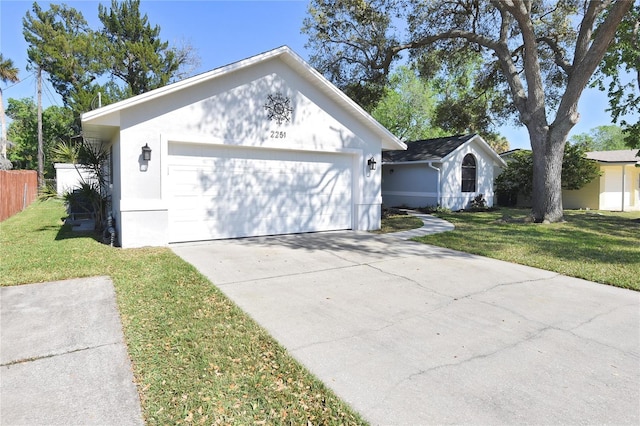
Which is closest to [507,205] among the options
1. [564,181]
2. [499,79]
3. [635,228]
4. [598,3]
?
[564,181]

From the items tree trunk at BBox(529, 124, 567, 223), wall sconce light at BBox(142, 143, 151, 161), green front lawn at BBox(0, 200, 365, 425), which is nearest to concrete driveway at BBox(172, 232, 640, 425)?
green front lawn at BBox(0, 200, 365, 425)

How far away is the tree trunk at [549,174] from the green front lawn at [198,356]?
497 inches

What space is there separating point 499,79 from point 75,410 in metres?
20.3

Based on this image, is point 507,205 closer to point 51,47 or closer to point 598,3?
point 598,3

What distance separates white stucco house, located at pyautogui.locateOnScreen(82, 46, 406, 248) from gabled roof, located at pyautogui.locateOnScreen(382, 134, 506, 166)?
7.62 metres

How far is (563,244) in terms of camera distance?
9.34 m

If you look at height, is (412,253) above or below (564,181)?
below

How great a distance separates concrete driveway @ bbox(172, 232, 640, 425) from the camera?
110 inches

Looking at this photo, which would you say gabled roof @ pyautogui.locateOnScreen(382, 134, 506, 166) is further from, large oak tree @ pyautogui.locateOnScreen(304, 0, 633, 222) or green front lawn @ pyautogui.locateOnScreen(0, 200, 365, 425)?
green front lawn @ pyautogui.locateOnScreen(0, 200, 365, 425)

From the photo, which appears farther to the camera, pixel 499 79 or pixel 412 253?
pixel 499 79

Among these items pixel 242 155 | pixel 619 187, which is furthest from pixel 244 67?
pixel 619 187

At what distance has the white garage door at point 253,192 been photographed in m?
8.79

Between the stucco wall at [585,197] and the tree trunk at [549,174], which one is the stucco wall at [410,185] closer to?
the tree trunk at [549,174]

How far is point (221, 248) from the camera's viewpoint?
27.5 ft
